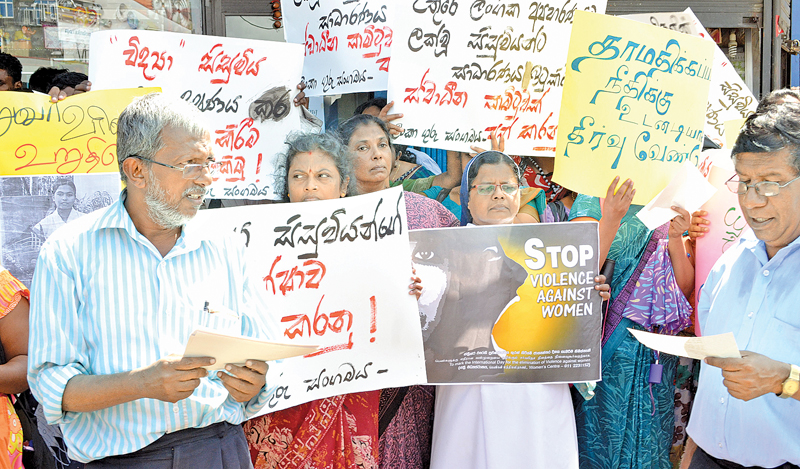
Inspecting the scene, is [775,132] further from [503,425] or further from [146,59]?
[146,59]

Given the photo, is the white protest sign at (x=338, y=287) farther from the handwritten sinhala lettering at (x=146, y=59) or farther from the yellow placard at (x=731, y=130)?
the yellow placard at (x=731, y=130)

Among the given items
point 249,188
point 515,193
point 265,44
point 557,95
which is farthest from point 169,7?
point 515,193

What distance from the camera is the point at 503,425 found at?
3027 millimetres

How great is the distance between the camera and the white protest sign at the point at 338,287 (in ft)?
9.29

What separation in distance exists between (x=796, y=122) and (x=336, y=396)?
1982 millimetres

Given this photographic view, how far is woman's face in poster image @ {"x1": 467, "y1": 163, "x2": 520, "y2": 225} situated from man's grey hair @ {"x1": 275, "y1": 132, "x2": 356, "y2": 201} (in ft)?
1.95

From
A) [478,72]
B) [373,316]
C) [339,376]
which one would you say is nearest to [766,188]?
[373,316]

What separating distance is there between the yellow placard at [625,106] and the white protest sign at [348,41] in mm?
1305

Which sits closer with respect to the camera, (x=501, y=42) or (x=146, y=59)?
(x=146, y=59)

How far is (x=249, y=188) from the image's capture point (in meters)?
3.88

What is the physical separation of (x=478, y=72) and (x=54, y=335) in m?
2.81

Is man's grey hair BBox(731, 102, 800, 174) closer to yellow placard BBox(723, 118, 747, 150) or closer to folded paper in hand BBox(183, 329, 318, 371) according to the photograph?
yellow placard BBox(723, 118, 747, 150)

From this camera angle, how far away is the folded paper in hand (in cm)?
175

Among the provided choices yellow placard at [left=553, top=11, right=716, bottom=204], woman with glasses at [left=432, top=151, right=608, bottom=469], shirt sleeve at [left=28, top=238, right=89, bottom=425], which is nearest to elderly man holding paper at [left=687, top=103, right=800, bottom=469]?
woman with glasses at [left=432, top=151, right=608, bottom=469]
